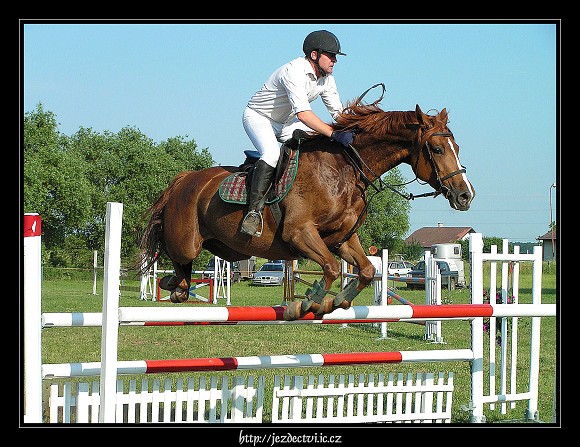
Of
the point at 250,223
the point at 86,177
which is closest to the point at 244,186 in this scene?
the point at 250,223

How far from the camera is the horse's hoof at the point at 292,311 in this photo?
4555 mm

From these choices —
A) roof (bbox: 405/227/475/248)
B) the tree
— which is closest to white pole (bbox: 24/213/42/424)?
the tree

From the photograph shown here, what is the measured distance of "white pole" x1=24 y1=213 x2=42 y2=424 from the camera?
3.72 meters

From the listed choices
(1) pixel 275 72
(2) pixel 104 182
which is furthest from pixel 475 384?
(2) pixel 104 182

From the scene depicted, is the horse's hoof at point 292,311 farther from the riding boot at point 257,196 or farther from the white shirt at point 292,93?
the white shirt at point 292,93

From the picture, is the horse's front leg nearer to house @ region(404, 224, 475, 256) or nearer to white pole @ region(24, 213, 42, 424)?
white pole @ region(24, 213, 42, 424)

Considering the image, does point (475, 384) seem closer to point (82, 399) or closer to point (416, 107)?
point (416, 107)

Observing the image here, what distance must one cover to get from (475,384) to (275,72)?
2.85m

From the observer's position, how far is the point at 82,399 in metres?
4.48

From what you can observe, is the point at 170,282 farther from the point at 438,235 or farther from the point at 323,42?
the point at 438,235

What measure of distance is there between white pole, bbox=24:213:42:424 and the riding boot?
66.2 inches

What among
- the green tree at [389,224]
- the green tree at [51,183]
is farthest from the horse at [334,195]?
the green tree at [389,224]

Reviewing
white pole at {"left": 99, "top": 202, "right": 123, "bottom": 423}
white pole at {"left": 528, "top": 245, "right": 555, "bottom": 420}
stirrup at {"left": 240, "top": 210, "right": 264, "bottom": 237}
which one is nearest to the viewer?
white pole at {"left": 99, "top": 202, "right": 123, "bottom": 423}

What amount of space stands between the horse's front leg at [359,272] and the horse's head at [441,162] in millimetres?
673
